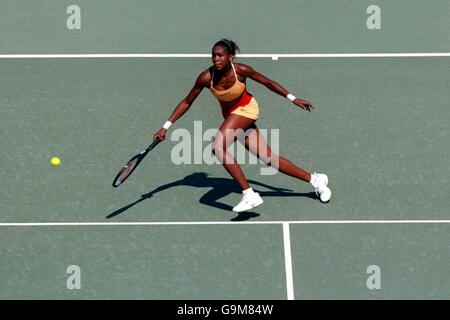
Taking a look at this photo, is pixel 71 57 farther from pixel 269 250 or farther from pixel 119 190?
pixel 269 250

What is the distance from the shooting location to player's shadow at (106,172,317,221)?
14.4 metres

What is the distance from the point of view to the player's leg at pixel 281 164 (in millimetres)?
13969

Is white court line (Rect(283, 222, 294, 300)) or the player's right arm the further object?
the player's right arm

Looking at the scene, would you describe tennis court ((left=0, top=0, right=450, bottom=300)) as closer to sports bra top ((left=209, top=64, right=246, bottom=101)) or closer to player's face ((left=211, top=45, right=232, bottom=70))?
sports bra top ((left=209, top=64, right=246, bottom=101))

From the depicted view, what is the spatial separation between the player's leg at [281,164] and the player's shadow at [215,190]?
31cm

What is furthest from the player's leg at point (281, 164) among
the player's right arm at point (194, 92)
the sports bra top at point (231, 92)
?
the player's right arm at point (194, 92)

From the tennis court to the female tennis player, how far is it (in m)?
0.69

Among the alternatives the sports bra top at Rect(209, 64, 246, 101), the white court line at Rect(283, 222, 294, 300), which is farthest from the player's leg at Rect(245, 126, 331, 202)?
the white court line at Rect(283, 222, 294, 300)

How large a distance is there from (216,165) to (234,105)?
1780 millimetres

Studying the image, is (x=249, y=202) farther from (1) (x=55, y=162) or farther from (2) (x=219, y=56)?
(1) (x=55, y=162)

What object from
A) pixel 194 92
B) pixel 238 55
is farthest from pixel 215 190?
pixel 238 55

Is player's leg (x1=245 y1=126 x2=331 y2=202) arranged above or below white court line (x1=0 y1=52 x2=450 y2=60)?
below

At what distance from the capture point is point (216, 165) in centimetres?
1542

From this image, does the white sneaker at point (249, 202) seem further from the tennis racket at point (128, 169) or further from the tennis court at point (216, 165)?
the tennis racket at point (128, 169)
